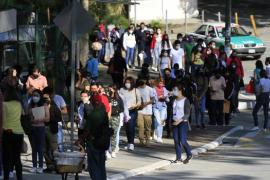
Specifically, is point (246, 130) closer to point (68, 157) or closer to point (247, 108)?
point (247, 108)

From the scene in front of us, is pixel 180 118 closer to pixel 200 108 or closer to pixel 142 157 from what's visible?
pixel 142 157

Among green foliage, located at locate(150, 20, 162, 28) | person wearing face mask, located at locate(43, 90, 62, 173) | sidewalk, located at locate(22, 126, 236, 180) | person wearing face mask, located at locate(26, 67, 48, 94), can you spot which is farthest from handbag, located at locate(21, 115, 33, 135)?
green foliage, located at locate(150, 20, 162, 28)

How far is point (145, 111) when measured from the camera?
19797 mm

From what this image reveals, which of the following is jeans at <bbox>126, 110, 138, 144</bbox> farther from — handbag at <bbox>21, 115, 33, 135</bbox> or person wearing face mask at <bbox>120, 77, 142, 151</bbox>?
handbag at <bbox>21, 115, 33, 135</bbox>

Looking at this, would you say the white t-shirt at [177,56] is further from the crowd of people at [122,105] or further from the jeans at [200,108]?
the jeans at [200,108]

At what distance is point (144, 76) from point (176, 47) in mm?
8226

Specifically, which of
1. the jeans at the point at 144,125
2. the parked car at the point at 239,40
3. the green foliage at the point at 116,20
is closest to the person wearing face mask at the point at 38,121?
the jeans at the point at 144,125

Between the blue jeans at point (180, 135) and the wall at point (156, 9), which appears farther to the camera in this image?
the wall at point (156, 9)

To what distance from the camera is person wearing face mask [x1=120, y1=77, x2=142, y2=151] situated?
1928cm

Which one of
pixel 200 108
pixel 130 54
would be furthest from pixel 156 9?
pixel 200 108

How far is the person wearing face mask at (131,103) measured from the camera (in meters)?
19.3

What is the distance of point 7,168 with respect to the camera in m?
14.3

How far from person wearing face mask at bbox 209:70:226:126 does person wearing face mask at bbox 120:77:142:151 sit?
4.72 m

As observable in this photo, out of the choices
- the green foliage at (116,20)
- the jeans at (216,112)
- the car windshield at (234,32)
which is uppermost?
the green foliage at (116,20)
